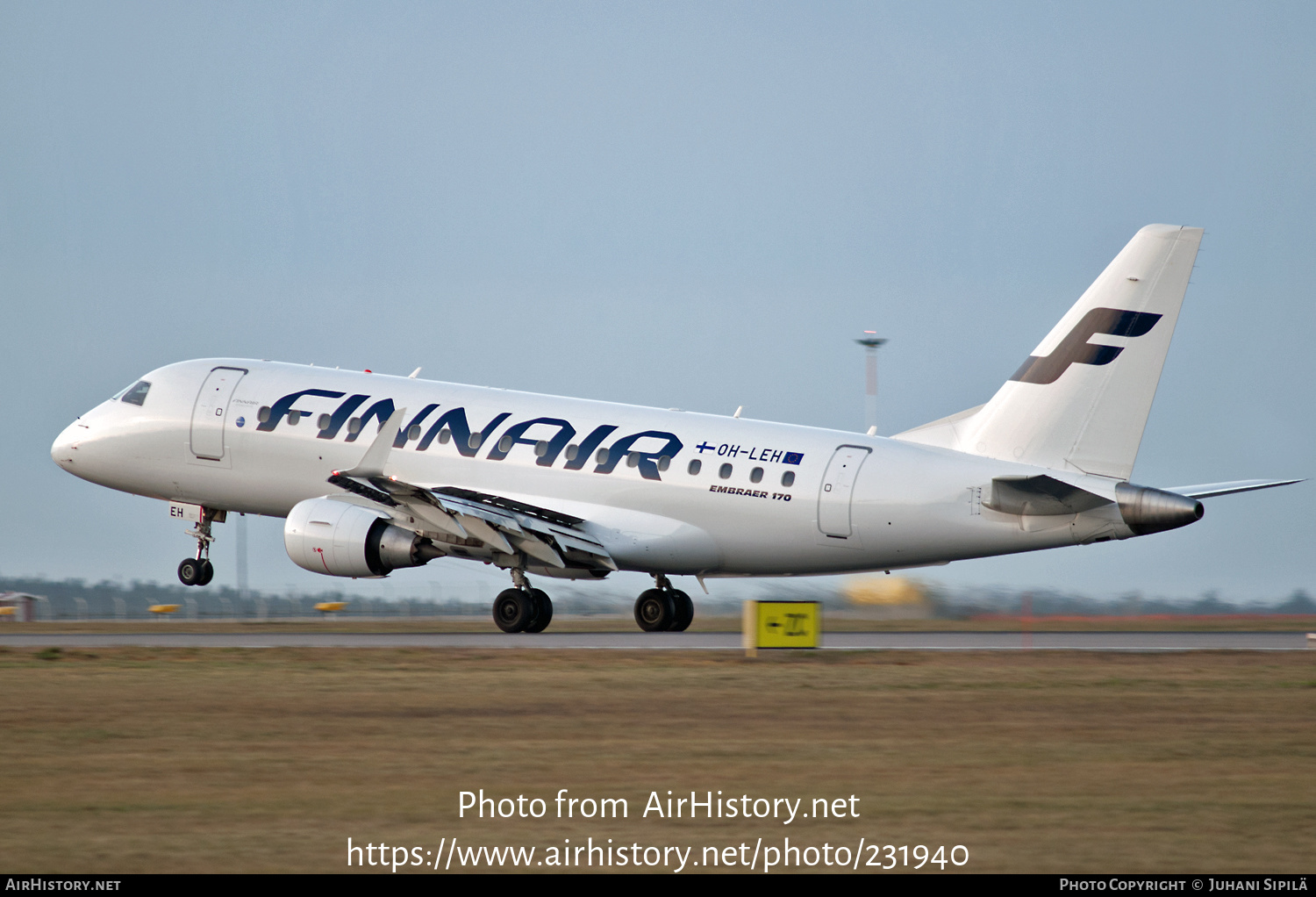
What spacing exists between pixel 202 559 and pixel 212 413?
4154 mm

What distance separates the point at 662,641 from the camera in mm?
33625

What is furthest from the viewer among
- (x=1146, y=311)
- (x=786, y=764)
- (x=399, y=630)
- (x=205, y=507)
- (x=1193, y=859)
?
(x=399, y=630)

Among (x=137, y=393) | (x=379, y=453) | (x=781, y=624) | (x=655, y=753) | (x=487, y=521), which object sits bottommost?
(x=655, y=753)

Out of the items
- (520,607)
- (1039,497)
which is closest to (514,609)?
(520,607)

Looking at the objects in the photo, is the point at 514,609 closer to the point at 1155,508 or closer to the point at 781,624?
Result: the point at 781,624

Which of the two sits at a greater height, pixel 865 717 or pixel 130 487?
pixel 130 487

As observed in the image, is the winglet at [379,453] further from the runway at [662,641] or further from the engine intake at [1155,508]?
the engine intake at [1155,508]

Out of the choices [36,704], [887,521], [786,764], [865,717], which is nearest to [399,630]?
[887,521]

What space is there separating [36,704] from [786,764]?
37.3ft

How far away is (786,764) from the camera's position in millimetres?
16719

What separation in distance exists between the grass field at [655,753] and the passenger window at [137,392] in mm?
12743

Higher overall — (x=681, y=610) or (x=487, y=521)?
(x=487, y=521)
